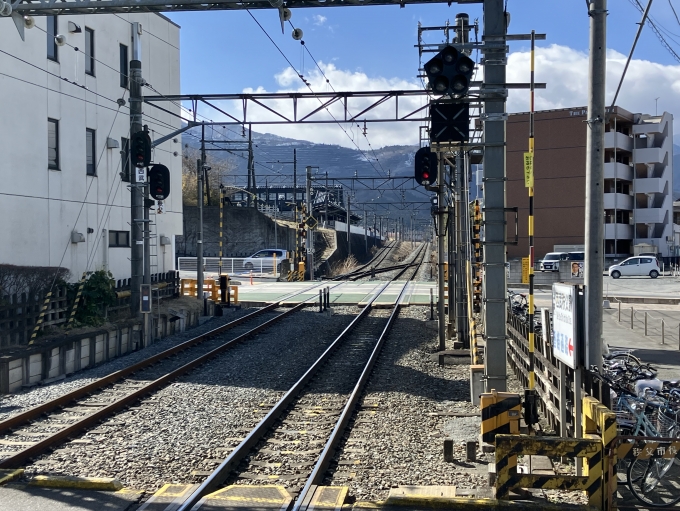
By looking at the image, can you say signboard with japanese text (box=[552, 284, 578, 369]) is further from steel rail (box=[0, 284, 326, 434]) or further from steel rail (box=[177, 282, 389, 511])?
steel rail (box=[0, 284, 326, 434])

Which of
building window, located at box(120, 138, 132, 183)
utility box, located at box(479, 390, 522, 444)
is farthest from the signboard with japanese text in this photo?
building window, located at box(120, 138, 132, 183)

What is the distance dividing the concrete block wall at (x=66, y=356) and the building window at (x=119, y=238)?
12.5ft

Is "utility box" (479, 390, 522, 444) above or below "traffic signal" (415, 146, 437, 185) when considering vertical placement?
below

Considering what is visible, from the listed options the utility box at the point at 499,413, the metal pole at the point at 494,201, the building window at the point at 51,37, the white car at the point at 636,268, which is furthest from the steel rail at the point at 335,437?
the white car at the point at 636,268

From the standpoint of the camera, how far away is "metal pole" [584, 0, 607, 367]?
7340mm

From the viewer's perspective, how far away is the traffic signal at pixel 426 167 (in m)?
15.1

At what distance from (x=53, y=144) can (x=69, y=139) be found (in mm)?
602

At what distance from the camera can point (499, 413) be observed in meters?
7.37

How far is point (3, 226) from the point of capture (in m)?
15.0

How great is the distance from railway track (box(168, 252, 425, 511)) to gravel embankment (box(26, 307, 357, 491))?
0.26 m

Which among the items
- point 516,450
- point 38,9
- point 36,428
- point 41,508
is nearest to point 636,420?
point 516,450

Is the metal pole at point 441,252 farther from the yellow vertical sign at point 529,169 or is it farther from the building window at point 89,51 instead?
the building window at point 89,51

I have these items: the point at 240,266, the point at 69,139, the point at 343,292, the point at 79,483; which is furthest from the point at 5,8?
the point at 240,266

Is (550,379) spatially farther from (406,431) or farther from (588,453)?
(588,453)
